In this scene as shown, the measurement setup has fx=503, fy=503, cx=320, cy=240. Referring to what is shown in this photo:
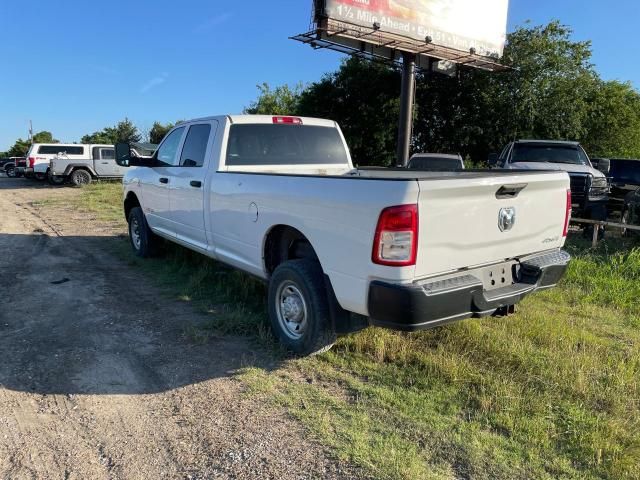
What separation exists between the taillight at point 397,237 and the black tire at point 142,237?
499 centimetres

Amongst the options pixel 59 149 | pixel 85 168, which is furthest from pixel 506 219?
pixel 59 149

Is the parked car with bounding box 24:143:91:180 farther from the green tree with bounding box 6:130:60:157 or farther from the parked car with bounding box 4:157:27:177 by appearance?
the green tree with bounding box 6:130:60:157

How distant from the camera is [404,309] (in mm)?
3059

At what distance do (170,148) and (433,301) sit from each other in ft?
14.3

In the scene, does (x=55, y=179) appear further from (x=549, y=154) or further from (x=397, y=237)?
(x=397, y=237)

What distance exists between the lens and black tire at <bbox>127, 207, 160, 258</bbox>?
7.24m

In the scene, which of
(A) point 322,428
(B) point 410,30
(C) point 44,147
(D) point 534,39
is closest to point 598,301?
(A) point 322,428

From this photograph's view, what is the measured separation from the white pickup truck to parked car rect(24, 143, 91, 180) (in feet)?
67.9

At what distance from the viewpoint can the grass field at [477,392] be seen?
277 centimetres

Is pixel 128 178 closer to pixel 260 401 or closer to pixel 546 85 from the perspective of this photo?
pixel 260 401

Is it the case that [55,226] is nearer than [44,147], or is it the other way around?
[55,226]

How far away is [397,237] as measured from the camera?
3043mm

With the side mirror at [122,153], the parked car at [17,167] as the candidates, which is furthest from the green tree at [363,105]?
the side mirror at [122,153]

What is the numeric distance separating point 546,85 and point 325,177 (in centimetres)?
2238
